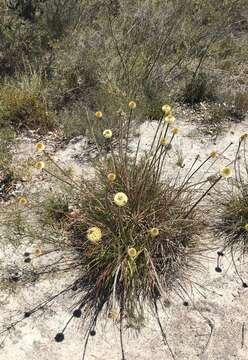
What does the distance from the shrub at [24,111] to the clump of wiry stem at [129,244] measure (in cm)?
131

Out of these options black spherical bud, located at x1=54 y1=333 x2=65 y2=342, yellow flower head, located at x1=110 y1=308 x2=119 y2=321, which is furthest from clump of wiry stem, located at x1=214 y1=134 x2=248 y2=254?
black spherical bud, located at x1=54 y1=333 x2=65 y2=342

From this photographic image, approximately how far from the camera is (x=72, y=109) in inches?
168

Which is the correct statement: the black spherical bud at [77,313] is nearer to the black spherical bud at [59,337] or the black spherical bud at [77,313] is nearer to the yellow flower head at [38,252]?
the black spherical bud at [59,337]

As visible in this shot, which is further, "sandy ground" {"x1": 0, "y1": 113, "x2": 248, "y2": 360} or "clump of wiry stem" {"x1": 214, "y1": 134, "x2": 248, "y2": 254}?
"clump of wiry stem" {"x1": 214, "y1": 134, "x2": 248, "y2": 254}

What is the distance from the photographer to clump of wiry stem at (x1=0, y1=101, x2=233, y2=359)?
2543 millimetres

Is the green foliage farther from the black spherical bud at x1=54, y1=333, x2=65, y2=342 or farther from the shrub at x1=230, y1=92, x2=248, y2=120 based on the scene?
the shrub at x1=230, y1=92, x2=248, y2=120

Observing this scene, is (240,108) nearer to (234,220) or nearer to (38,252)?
(234,220)

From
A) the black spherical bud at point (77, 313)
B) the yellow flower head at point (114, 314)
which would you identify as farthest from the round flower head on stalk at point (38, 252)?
the yellow flower head at point (114, 314)

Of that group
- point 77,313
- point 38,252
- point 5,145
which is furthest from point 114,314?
point 5,145

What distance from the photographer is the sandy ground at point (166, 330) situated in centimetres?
237

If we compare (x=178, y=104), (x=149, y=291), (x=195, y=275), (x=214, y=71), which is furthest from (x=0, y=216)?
(x=214, y=71)

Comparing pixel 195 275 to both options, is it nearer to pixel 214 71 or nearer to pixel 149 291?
pixel 149 291

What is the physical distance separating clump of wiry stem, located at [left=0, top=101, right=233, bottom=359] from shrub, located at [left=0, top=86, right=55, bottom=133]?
1.31m

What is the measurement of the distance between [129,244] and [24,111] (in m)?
2.10
